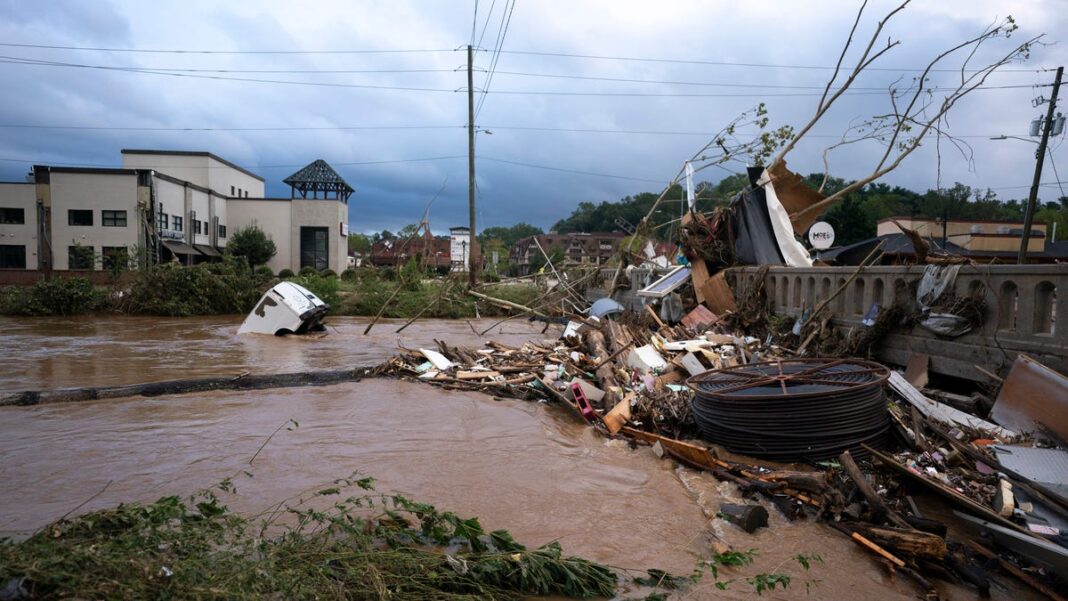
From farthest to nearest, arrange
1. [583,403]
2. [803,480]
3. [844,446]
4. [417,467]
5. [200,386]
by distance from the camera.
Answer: [200,386] → [583,403] → [417,467] → [844,446] → [803,480]

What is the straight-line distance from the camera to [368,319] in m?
24.1

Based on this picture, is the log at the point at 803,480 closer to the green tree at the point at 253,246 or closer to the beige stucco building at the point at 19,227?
the green tree at the point at 253,246

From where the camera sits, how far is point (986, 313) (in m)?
6.49

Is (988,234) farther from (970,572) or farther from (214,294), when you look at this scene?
(214,294)

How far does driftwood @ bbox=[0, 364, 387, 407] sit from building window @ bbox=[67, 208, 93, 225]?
1453 inches

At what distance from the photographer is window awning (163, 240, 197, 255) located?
40.3 m

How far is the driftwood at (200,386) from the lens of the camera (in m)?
8.76

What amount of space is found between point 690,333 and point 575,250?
69.4m

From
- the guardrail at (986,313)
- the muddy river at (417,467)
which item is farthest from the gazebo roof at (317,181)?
the guardrail at (986,313)

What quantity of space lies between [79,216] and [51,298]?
21.2 metres

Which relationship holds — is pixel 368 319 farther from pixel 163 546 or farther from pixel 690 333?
pixel 163 546

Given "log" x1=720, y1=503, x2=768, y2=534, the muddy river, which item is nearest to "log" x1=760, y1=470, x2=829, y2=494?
the muddy river

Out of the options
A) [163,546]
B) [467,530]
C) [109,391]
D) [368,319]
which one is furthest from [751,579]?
[368,319]

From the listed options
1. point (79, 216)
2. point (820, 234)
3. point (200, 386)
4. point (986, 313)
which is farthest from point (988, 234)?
point (79, 216)
